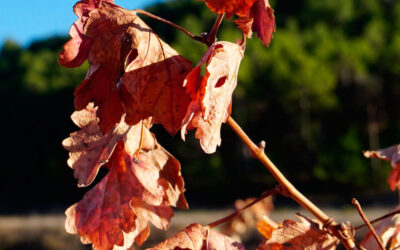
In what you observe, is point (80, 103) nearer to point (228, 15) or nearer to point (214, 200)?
point (228, 15)

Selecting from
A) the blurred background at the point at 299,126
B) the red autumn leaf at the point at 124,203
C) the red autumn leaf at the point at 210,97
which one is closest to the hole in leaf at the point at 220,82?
the red autumn leaf at the point at 210,97

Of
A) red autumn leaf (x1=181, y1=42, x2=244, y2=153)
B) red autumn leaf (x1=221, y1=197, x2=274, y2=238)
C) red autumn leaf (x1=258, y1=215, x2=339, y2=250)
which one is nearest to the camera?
red autumn leaf (x1=181, y1=42, x2=244, y2=153)

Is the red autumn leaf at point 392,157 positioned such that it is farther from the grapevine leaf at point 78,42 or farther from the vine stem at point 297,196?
the grapevine leaf at point 78,42

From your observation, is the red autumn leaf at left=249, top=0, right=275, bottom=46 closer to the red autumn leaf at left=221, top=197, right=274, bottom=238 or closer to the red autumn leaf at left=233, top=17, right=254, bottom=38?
the red autumn leaf at left=233, top=17, right=254, bottom=38

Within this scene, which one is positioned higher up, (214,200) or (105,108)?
(105,108)

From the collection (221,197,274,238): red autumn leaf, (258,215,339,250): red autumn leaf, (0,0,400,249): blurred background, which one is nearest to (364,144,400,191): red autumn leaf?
(258,215,339,250): red autumn leaf

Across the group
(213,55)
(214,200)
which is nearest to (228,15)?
(213,55)

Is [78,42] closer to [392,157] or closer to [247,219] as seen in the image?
[392,157]
